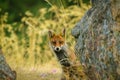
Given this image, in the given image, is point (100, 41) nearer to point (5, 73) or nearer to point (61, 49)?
point (61, 49)

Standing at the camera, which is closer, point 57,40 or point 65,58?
point 65,58

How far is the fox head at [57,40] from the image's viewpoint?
8219mm

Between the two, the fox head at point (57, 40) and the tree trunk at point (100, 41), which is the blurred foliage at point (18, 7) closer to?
the fox head at point (57, 40)

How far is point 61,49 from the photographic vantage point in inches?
323

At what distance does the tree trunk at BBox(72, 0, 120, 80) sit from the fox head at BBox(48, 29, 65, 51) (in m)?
0.25

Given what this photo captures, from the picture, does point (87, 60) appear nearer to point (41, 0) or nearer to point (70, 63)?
point (70, 63)

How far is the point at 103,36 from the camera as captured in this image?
24.1ft

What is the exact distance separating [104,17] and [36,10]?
41.5ft

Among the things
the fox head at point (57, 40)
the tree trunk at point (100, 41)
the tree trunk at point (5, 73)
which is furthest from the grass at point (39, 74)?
the tree trunk at point (100, 41)

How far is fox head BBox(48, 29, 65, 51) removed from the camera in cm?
Result: 822

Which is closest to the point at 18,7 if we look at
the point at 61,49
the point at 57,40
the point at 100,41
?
the point at 57,40

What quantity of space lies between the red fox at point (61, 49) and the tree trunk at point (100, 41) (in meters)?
0.15

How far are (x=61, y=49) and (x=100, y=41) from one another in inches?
38.2

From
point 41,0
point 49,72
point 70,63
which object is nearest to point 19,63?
point 49,72
